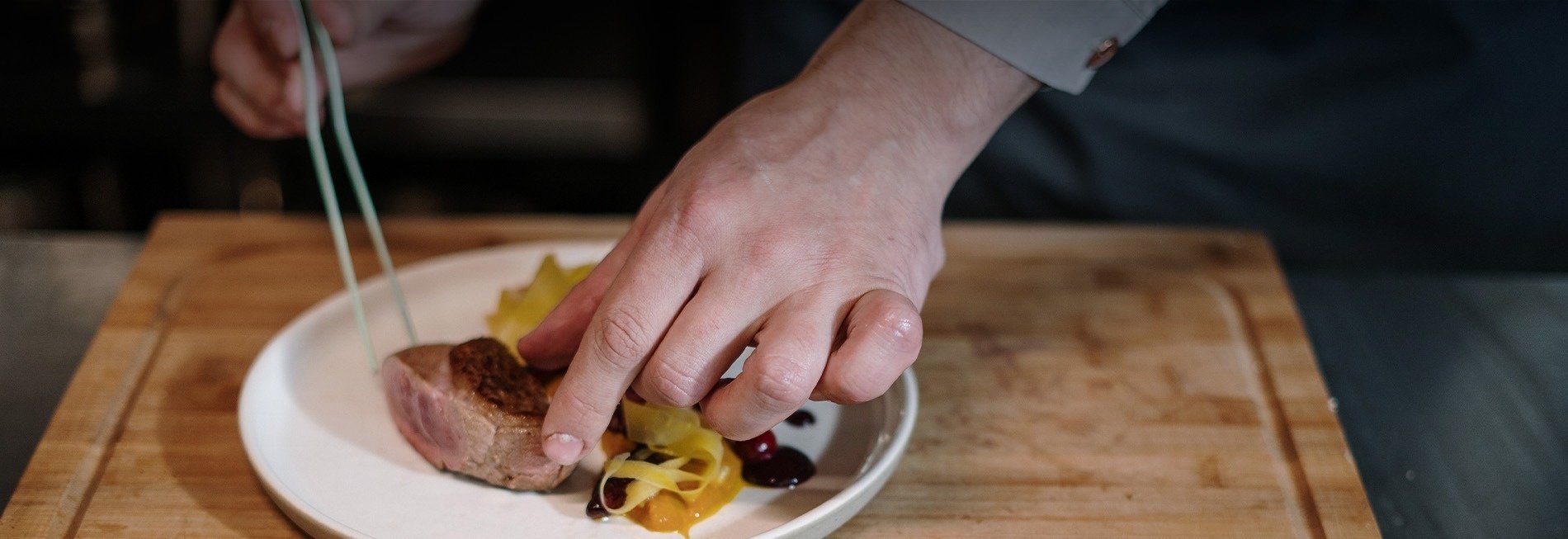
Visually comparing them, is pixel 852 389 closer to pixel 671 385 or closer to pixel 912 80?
pixel 671 385

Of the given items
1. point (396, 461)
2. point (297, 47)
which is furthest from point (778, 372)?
point (297, 47)

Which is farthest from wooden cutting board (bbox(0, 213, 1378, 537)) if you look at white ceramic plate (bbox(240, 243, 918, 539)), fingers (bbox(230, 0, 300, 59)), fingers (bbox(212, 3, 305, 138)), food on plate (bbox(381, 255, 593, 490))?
fingers (bbox(230, 0, 300, 59))

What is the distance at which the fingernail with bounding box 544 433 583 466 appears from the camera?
3.47ft

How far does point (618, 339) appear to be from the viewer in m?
1.02

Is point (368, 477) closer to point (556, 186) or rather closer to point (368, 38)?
point (368, 38)

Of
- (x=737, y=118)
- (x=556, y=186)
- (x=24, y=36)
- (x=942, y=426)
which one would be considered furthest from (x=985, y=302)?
(x=24, y=36)

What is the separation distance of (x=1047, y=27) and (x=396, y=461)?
78cm

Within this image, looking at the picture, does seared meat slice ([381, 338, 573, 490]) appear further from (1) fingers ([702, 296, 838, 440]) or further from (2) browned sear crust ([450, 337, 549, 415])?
(1) fingers ([702, 296, 838, 440])

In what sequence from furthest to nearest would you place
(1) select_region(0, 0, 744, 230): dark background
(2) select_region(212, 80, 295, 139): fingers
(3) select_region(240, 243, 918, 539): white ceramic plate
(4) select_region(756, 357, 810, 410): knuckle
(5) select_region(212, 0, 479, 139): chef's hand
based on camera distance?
(1) select_region(0, 0, 744, 230): dark background → (2) select_region(212, 80, 295, 139): fingers → (5) select_region(212, 0, 479, 139): chef's hand → (3) select_region(240, 243, 918, 539): white ceramic plate → (4) select_region(756, 357, 810, 410): knuckle

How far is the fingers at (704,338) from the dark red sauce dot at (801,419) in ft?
0.82

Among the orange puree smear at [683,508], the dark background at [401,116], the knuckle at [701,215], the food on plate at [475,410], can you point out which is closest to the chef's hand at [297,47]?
the food on plate at [475,410]

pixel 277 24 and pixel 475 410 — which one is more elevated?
pixel 277 24

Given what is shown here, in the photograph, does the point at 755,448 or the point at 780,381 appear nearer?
the point at 780,381

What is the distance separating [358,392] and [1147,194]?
1.25 m
